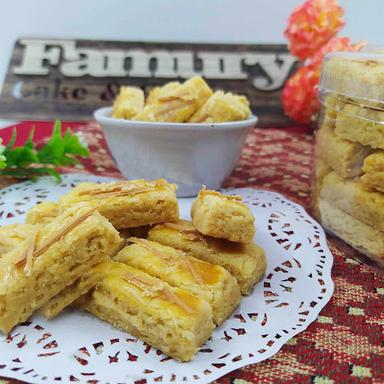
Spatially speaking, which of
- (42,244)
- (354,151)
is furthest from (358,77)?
(42,244)

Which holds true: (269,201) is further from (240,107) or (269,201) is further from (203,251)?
(203,251)

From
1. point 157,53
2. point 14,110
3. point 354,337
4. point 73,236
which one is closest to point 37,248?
point 73,236

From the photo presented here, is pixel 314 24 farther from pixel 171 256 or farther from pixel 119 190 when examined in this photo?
pixel 171 256

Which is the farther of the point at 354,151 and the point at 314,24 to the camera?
the point at 314,24

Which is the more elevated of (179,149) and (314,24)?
(314,24)

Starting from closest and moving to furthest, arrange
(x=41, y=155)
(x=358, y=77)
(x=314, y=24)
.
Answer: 1. (x=358, y=77)
2. (x=41, y=155)
3. (x=314, y=24)

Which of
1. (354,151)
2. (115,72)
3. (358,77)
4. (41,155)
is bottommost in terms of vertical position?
(41,155)

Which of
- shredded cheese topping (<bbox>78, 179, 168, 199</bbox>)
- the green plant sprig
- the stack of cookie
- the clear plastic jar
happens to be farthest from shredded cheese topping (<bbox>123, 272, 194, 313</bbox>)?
the green plant sprig
